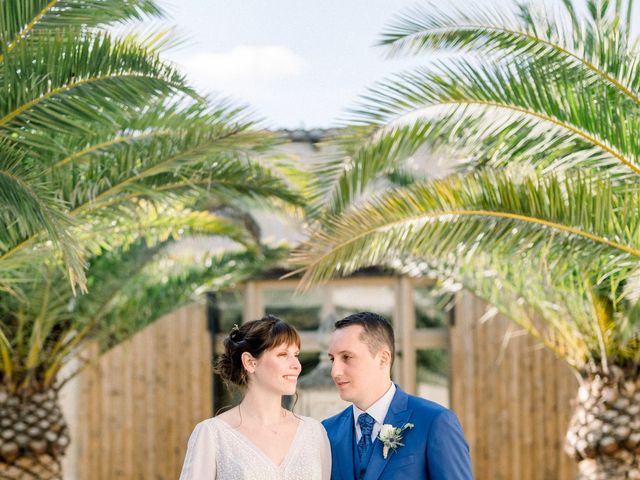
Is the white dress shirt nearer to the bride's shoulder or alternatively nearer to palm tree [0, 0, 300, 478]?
the bride's shoulder

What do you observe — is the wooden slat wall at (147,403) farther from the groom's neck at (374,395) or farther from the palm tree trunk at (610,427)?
the groom's neck at (374,395)

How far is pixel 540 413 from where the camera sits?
1185 cm

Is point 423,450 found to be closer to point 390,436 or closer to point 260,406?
point 390,436

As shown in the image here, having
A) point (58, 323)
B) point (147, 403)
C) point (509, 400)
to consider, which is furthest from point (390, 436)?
point (147, 403)

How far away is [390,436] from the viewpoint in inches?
143

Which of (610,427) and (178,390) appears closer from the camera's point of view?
(610,427)

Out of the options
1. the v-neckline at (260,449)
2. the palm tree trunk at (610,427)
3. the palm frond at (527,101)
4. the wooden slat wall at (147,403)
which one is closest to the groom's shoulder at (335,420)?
the v-neckline at (260,449)

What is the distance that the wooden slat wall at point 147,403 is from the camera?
1222 centimetres

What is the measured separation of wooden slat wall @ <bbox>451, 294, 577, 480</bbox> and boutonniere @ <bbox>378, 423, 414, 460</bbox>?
8312mm

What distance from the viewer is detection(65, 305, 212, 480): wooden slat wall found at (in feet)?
40.1

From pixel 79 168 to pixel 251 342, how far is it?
10.4 ft

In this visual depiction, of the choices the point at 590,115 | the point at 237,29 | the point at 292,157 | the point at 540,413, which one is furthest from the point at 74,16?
the point at 540,413

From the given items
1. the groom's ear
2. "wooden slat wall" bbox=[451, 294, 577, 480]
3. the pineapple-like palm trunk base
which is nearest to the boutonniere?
the groom's ear

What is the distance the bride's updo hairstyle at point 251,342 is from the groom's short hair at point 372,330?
215 millimetres
